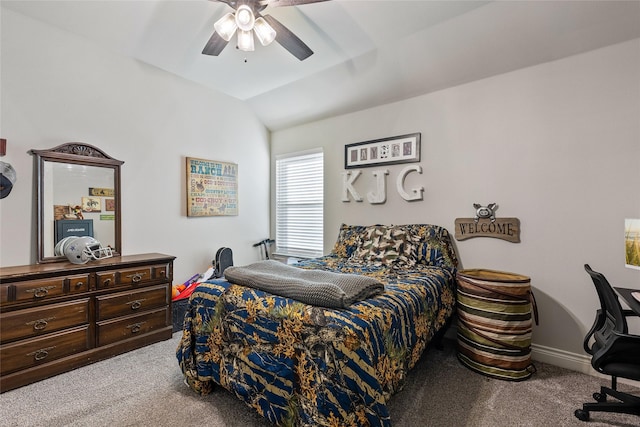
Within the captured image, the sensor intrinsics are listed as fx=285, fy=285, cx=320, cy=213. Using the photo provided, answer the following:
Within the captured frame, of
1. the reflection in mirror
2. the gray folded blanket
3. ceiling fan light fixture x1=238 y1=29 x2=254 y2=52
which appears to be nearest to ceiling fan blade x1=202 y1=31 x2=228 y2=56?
ceiling fan light fixture x1=238 y1=29 x2=254 y2=52

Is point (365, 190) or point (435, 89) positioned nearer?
point (435, 89)

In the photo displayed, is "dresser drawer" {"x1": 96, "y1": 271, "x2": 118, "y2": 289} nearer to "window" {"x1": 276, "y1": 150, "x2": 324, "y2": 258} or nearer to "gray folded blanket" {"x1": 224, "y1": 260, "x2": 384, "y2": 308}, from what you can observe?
"gray folded blanket" {"x1": 224, "y1": 260, "x2": 384, "y2": 308}

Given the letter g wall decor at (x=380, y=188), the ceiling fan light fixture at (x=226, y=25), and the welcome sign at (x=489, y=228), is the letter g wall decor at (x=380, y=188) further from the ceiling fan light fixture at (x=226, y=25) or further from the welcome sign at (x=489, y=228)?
the ceiling fan light fixture at (x=226, y=25)

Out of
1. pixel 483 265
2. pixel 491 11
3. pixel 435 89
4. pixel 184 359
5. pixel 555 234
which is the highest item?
pixel 491 11

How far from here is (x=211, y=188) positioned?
377 cm

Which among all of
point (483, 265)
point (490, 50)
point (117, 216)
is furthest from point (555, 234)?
point (117, 216)

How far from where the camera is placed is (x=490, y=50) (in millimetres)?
2492

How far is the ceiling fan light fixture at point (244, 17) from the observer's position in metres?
1.83

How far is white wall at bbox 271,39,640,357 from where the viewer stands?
7.11ft

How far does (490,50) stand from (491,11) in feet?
1.14

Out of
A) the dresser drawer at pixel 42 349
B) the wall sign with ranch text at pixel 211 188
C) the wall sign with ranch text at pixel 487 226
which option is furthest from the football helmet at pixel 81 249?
the wall sign with ranch text at pixel 487 226

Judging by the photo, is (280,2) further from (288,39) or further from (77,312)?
(77,312)

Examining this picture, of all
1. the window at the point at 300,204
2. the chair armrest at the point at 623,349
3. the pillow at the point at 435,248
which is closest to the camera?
the chair armrest at the point at 623,349

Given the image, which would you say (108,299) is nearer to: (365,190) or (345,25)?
(365,190)
